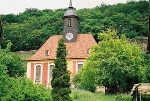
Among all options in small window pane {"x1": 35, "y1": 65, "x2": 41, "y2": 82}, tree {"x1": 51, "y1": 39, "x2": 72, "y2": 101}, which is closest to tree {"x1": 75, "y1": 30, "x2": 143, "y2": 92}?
tree {"x1": 51, "y1": 39, "x2": 72, "y2": 101}

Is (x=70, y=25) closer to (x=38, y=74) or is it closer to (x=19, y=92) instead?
(x=38, y=74)

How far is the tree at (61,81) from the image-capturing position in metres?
30.4

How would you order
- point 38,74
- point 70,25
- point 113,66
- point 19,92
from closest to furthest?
point 19,92 < point 113,66 < point 38,74 < point 70,25

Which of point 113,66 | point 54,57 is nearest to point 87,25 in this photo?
point 54,57

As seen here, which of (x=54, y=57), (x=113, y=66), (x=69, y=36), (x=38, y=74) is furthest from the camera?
(x=69, y=36)

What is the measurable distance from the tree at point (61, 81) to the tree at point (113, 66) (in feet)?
15.0

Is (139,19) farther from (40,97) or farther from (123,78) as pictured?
(40,97)

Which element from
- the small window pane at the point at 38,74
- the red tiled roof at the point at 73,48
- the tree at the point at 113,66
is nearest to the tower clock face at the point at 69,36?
the red tiled roof at the point at 73,48

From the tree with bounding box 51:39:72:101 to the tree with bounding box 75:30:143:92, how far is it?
4584mm

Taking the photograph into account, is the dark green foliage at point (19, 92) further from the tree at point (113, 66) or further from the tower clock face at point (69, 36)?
the tower clock face at point (69, 36)

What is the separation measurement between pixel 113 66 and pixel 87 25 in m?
40.2

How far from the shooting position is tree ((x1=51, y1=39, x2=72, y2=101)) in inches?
1198

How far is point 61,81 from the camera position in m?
31.5

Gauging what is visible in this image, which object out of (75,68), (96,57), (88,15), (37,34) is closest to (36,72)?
(75,68)
